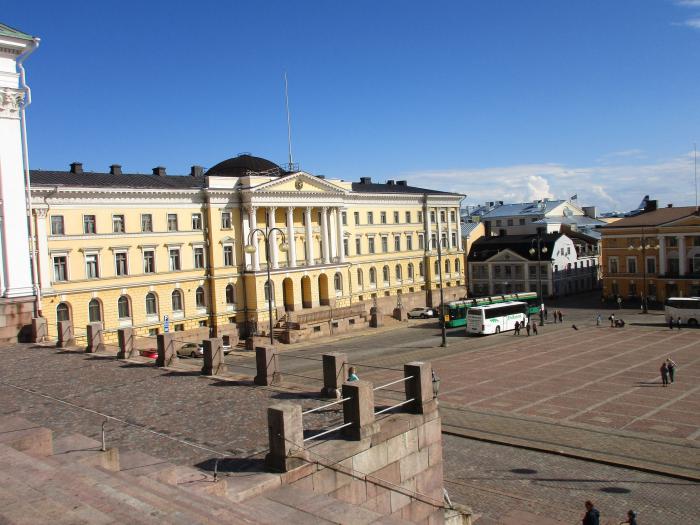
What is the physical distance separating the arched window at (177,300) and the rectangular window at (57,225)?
34.5 feet

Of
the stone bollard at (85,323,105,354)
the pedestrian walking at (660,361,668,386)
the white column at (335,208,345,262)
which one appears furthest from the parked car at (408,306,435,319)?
the stone bollard at (85,323,105,354)

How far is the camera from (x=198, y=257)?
55.2m

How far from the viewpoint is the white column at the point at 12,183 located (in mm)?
24719

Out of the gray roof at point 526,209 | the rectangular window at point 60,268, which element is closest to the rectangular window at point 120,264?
the rectangular window at point 60,268

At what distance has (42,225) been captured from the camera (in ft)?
146

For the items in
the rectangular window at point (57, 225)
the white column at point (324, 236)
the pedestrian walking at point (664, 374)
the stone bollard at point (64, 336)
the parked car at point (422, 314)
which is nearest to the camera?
the stone bollard at point (64, 336)

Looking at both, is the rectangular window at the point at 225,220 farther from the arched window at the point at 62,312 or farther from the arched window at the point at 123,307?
the arched window at the point at 62,312

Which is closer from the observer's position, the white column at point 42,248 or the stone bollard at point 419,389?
the stone bollard at point 419,389

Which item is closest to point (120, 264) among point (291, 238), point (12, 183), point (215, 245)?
point (215, 245)

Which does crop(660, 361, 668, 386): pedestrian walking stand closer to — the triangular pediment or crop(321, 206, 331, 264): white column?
the triangular pediment

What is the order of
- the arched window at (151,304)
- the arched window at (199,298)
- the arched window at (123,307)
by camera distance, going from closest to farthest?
1. the arched window at (123,307)
2. the arched window at (151,304)
3. the arched window at (199,298)

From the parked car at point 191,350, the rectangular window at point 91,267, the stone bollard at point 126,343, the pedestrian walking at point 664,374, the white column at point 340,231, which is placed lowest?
the pedestrian walking at point 664,374

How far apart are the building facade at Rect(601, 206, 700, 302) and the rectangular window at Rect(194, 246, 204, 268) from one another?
143 ft

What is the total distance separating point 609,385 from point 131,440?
24233 millimetres
